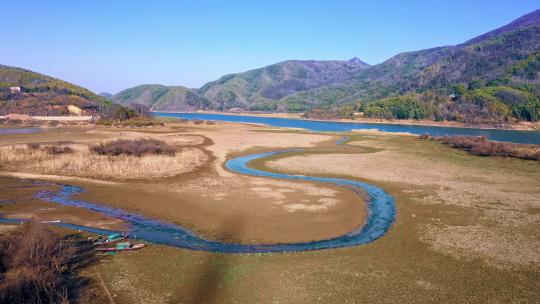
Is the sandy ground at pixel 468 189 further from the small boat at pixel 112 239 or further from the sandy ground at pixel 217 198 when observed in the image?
the small boat at pixel 112 239

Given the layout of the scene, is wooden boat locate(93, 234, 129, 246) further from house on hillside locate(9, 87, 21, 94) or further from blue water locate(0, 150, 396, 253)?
house on hillside locate(9, 87, 21, 94)

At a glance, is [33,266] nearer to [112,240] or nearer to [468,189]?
[112,240]

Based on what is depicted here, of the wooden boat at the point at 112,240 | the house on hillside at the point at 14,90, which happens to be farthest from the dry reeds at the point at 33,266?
the house on hillside at the point at 14,90

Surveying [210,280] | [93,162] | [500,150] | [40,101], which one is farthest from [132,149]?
[40,101]

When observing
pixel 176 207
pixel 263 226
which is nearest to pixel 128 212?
pixel 176 207

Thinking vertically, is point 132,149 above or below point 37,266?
above

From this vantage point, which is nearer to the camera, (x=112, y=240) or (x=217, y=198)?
(x=112, y=240)
